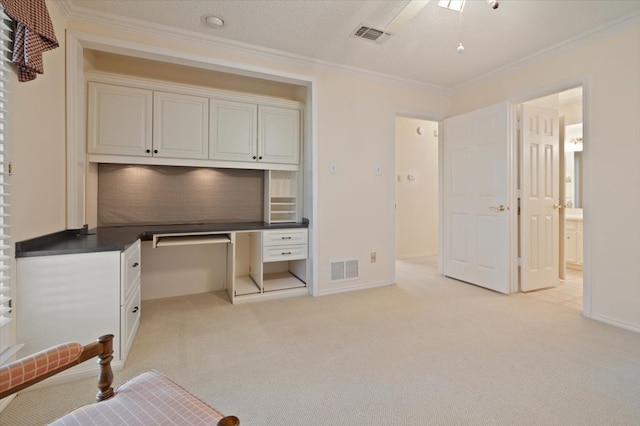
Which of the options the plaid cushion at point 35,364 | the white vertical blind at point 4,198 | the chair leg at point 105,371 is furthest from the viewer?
the white vertical blind at point 4,198

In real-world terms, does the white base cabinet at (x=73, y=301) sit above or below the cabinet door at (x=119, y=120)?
below

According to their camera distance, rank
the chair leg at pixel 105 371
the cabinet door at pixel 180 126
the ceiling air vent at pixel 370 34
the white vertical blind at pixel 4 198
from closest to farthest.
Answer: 1. the chair leg at pixel 105 371
2. the white vertical blind at pixel 4 198
3. the ceiling air vent at pixel 370 34
4. the cabinet door at pixel 180 126

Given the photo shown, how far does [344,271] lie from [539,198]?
2443 mm

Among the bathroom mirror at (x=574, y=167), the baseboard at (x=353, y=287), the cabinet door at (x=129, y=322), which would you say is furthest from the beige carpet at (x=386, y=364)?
the bathroom mirror at (x=574, y=167)

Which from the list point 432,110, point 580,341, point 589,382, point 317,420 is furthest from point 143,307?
point 432,110

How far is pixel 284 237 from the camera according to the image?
10.6 feet

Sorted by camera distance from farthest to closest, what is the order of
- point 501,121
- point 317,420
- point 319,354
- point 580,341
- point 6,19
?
1. point 501,121
2. point 580,341
3. point 319,354
4. point 6,19
5. point 317,420

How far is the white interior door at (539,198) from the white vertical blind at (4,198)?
4.31 metres

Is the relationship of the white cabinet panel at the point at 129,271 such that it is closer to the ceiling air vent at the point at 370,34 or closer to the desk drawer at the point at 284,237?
the desk drawer at the point at 284,237

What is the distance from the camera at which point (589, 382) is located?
1.74 m

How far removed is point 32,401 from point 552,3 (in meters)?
4.23

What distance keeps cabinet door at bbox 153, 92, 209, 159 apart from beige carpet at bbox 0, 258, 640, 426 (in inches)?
60.8

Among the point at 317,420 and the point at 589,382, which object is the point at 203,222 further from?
the point at 589,382

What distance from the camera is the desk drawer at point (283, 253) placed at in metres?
3.14
